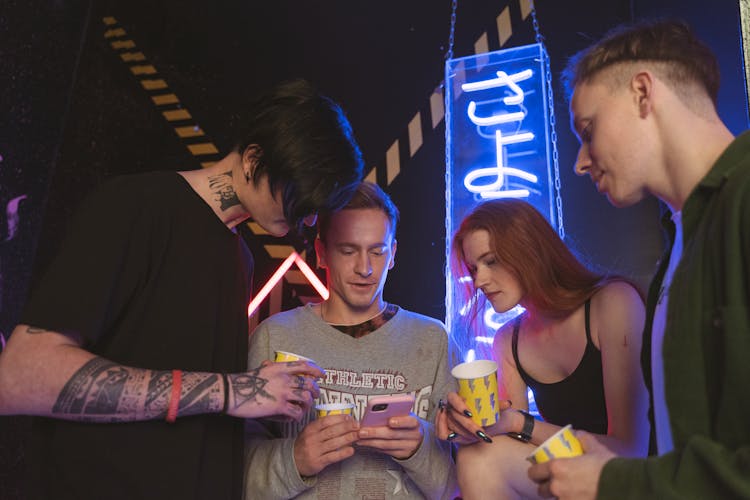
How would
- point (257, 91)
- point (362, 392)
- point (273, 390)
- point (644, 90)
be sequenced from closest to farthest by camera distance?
point (644, 90)
point (273, 390)
point (362, 392)
point (257, 91)

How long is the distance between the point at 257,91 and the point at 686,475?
3630 mm

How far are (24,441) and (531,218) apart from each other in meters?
2.60

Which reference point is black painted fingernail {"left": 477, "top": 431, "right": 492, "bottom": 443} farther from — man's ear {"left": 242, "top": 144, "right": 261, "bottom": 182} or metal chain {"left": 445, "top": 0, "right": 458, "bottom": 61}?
metal chain {"left": 445, "top": 0, "right": 458, "bottom": 61}

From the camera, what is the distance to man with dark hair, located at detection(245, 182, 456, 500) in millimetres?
1738

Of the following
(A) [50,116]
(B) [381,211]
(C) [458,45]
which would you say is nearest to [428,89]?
(C) [458,45]

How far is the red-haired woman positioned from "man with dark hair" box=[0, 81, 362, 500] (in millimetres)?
614

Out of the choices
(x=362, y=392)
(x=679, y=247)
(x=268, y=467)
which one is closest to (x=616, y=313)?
(x=679, y=247)

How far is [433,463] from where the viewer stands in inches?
73.5

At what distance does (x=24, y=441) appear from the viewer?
2.72m

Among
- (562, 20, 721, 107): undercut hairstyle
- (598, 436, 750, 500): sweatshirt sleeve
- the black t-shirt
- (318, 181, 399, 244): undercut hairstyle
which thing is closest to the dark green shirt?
(598, 436, 750, 500): sweatshirt sleeve

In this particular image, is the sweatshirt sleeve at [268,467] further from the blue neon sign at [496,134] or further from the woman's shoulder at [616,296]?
the blue neon sign at [496,134]

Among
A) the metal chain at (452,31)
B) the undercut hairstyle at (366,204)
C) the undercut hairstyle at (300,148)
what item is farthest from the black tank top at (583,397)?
the metal chain at (452,31)

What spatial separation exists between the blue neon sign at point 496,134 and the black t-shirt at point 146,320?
1.62 m

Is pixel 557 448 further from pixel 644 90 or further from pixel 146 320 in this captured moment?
pixel 146 320
